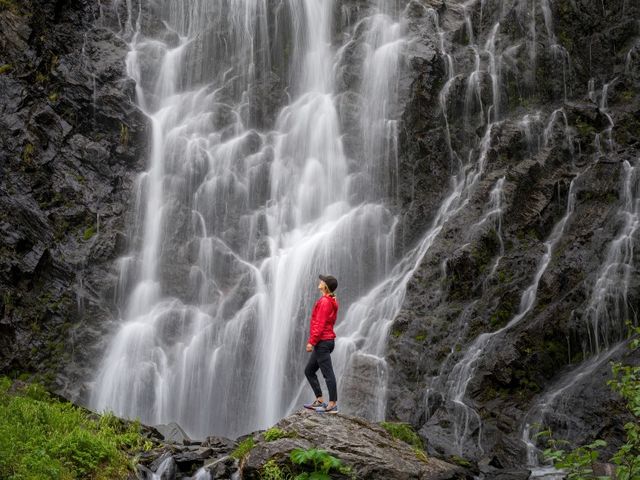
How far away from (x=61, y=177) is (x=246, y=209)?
544 centimetres

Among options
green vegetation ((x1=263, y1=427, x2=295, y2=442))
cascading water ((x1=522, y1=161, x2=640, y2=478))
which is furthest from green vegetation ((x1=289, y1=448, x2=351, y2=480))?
cascading water ((x1=522, y1=161, x2=640, y2=478))

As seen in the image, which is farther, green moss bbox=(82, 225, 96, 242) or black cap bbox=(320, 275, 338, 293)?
green moss bbox=(82, 225, 96, 242)

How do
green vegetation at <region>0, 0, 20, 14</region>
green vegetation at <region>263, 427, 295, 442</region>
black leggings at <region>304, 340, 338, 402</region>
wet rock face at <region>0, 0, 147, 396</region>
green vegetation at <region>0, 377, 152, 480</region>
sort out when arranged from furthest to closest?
1. green vegetation at <region>0, 0, 20, 14</region>
2. wet rock face at <region>0, 0, 147, 396</region>
3. black leggings at <region>304, 340, 338, 402</region>
4. green vegetation at <region>263, 427, 295, 442</region>
5. green vegetation at <region>0, 377, 152, 480</region>

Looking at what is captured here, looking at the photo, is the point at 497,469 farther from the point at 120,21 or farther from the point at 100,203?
the point at 120,21

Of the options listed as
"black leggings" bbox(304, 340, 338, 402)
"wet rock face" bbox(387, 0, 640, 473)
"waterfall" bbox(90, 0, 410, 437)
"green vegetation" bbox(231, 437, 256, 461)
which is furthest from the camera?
"waterfall" bbox(90, 0, 410, 437)

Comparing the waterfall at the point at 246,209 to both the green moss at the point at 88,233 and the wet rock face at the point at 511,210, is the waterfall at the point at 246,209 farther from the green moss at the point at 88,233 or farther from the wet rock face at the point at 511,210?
the green moss at the point at 88,233

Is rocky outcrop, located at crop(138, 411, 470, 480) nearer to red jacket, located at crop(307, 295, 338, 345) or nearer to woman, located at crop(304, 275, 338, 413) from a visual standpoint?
woman, located at crop(304, 275, 338, 413)

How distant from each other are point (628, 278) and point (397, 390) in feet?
17.7

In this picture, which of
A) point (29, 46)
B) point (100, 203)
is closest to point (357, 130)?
point (100, 203)

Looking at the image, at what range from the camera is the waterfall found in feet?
51.2

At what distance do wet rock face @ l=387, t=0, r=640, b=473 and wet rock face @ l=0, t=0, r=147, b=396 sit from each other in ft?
27.0

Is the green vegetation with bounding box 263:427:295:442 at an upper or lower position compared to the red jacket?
lower

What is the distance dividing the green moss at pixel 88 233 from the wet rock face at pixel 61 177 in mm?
33

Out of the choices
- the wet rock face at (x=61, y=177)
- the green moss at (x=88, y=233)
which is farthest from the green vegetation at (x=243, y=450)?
the green moss at (x=88, y=233)
